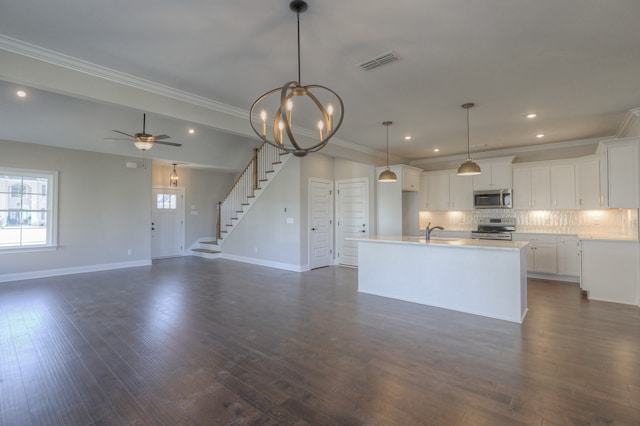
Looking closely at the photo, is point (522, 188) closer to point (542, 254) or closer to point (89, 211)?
point (542, 254)

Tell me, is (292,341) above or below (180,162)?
below

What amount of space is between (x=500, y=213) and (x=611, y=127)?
8.32ft

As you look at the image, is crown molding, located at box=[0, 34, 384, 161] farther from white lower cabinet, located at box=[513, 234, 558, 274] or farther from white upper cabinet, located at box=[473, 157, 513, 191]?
white lower cabinet, located at box=[513, 234, 558, 274]

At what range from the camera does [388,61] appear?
3238 mm

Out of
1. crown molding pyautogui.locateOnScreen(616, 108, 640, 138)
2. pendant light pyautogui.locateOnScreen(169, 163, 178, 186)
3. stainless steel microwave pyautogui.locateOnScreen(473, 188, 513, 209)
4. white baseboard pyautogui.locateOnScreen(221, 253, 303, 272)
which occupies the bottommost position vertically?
white baseboard pyautogui.locateOnScreen(221, 253, 303, 272)

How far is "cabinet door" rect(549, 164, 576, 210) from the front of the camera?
6215 mm

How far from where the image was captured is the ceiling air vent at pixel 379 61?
3.12 meters

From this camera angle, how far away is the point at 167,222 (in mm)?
9469

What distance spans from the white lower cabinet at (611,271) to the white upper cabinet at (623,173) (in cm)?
63

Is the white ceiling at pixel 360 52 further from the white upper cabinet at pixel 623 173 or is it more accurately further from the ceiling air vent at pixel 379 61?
the white upper cabinet at pixel 623 173

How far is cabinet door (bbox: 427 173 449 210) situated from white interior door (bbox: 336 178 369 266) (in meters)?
1.77

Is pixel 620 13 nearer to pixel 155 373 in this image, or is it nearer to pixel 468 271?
pixel 468 271

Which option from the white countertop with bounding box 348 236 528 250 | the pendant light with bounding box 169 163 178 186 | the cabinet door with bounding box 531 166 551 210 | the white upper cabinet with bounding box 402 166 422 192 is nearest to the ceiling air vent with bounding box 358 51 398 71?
the white countertop with bounding box 348 236 528 250

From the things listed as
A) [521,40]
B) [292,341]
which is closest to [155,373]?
[292,341]
